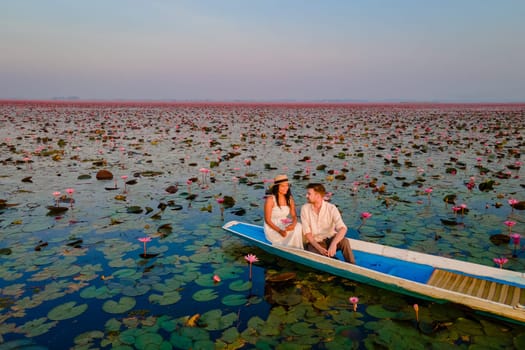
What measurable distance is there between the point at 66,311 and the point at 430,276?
4.22 m

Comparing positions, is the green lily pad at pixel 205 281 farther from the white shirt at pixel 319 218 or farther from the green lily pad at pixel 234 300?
the white shirt at pixel 319 218

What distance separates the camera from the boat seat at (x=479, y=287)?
12.4 feet

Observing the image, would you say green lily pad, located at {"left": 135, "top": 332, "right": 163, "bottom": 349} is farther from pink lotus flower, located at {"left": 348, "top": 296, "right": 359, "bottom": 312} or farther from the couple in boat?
the couple in boat

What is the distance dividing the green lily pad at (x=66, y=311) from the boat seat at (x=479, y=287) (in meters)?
3.98

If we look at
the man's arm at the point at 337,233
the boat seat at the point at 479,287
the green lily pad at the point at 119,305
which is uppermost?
the man's arm at the point at 337,233

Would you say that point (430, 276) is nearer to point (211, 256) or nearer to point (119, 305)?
point (211, 256)

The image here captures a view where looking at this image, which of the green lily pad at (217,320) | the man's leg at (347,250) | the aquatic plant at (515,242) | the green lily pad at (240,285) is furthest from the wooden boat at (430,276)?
the green lily pad at (217,320)

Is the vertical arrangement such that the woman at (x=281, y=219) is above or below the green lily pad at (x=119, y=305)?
above

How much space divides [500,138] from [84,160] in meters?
19.5

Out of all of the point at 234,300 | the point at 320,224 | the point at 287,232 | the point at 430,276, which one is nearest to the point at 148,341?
the point at 234,300

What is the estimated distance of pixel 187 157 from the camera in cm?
1355

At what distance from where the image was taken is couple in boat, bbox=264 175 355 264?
188 inches

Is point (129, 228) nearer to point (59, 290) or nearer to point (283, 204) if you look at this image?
point (59, 290)

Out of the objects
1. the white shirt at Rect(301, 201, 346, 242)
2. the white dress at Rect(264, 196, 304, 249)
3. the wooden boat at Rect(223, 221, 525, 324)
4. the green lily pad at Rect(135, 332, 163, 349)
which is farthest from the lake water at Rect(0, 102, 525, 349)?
the white shirt at Rect(301, 201, 346, 242)
